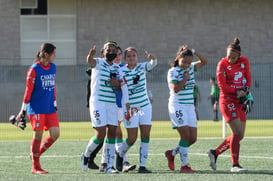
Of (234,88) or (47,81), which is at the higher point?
(47,81)

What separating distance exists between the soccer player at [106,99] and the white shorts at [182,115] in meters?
0.95

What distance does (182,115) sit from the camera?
1198 centimetres

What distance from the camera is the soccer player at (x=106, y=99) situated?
1183 centimetres

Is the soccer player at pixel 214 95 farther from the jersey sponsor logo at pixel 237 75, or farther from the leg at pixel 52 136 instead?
the leg at pixel 52 136

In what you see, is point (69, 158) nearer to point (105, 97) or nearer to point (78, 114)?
point (105, 97)

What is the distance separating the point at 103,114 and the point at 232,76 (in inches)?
86.8

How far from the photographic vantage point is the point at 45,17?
38000 millimetres

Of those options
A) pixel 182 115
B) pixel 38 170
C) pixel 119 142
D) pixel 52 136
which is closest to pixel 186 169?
pixel 182 115

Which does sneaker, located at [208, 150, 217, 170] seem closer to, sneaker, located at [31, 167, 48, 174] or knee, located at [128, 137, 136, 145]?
knee, located at [128, 137, 136, 145]

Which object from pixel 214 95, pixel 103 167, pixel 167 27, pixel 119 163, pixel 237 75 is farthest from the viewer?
pixel 167 27

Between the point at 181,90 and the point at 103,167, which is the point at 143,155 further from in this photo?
the point at 181,90

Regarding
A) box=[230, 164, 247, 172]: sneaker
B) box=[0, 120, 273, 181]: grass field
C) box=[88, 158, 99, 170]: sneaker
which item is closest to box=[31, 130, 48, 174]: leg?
box=[0, 120, 273, 181]: grass field

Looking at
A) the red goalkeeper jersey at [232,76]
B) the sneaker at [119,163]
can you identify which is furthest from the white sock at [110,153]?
the red goalkeeper jersey at [232,76]

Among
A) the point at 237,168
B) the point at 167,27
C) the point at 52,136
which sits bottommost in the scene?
the point at 237,168
